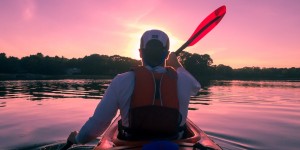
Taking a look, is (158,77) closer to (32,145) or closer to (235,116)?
(32,145)

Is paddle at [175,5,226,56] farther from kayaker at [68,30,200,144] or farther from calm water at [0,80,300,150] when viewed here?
kayaker at [68,30,200,144]

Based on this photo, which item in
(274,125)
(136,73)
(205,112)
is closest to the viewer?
(136,73)

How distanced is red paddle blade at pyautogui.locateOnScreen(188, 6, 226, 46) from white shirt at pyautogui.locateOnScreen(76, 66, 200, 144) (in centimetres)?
340

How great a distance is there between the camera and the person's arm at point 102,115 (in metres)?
3.40

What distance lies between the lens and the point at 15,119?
1157cm

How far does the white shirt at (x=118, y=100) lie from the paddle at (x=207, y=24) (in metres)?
3.33

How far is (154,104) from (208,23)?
4153mm

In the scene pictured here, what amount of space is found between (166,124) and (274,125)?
8709 millimetres

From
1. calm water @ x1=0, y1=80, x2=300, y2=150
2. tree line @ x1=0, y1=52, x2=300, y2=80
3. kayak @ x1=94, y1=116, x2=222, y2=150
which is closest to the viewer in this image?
kayak @ x1=94, y1=116, x2=222, y2=150

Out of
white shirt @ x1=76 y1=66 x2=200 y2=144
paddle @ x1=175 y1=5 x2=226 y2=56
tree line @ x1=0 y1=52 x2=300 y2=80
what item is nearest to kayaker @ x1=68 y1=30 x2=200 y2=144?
white shirt @ x1=76 y1=66 x2=200 y2=144

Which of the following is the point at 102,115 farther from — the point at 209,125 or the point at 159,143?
the point at 209,125

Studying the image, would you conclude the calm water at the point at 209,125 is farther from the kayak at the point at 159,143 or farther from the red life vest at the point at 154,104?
the red life vest at the point at 154,104

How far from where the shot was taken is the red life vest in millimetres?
3477

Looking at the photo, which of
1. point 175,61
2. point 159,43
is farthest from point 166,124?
point 175,61
